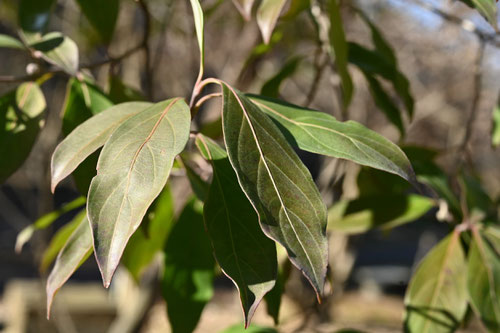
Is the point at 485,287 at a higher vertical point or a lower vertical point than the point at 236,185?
lower

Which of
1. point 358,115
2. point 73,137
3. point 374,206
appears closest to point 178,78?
point 358,115

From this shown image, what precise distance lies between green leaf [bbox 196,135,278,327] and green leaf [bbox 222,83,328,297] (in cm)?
8

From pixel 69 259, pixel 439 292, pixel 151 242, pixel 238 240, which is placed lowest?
pixel 151 242

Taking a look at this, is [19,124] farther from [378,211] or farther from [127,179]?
[378,211]

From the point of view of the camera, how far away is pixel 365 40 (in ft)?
11.9

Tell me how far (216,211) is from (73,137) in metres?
0.19

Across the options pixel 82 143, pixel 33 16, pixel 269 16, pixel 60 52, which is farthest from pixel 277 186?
pixel 33 16

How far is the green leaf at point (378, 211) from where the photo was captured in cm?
108

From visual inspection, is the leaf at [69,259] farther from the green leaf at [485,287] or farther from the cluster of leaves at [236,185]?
the green leaf at [485,287]

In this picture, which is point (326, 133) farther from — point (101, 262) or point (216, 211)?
point (101, 262)

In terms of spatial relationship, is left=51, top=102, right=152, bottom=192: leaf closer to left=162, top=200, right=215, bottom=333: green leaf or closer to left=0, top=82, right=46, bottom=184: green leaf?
left=0, top=82, right=46, bottom=184: green leaf

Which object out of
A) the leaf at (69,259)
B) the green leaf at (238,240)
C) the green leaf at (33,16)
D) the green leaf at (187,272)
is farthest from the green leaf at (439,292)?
the green leaf at (33,16)

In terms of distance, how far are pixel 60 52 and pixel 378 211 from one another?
0.60 meters

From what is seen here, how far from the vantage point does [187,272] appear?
998 mm
